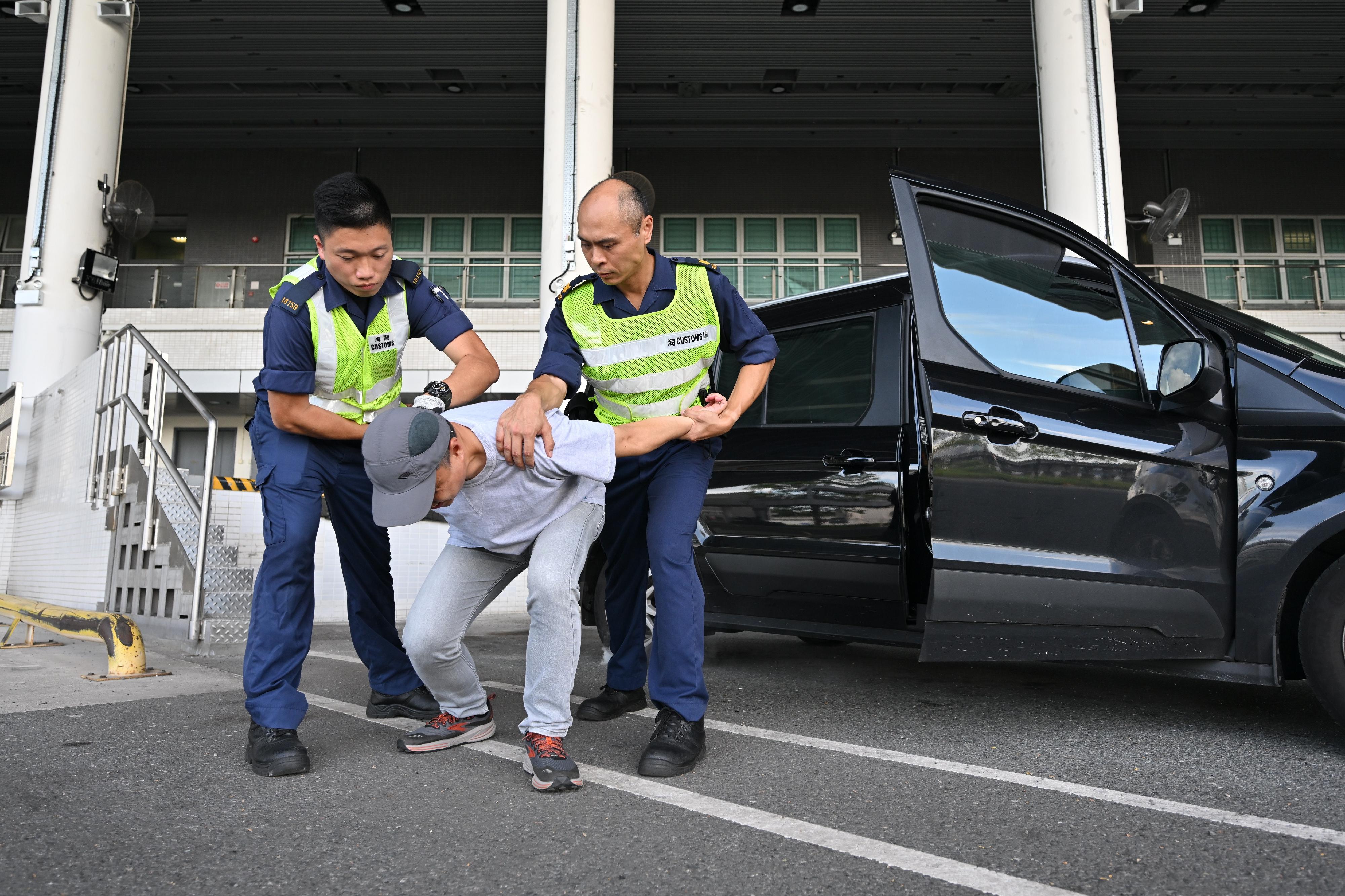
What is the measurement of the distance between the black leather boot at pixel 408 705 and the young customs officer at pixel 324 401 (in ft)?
1.21

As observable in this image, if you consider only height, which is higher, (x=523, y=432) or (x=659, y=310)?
(x=659, y=310)

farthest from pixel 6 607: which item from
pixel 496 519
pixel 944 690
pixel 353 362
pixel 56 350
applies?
pixel 56 350

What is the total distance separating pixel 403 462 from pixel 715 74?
1460 cm

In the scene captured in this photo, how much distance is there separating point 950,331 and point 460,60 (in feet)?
44.8

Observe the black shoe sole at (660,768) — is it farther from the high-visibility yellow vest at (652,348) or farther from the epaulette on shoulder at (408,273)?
the epaulette on shoulder at (408,273)

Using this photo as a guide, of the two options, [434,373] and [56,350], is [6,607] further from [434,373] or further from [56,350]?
[434,373]

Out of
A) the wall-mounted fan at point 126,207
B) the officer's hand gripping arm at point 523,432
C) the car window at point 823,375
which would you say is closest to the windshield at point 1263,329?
the car window at point 823,375

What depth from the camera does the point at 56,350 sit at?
1120cm

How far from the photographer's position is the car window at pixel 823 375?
3.74 m

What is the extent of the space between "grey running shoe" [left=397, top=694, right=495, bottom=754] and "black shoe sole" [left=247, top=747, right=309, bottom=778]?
315 millimetres

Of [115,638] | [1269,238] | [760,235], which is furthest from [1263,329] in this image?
[1269,238]

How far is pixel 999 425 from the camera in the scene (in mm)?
2984

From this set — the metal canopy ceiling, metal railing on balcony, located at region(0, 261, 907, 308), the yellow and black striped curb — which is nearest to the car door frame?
the yellow and black striped curb

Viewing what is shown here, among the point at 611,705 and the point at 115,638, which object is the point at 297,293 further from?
the point at 115,638
